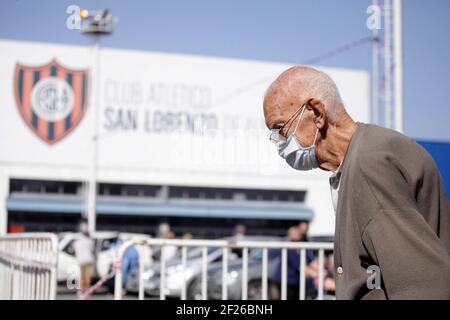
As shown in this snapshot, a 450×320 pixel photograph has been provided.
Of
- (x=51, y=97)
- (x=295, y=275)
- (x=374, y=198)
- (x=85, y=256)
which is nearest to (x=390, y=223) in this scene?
(x=374, y=198)

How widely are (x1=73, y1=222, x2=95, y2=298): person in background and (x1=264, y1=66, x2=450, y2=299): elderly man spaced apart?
1050 cm

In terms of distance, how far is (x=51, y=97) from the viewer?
19000mm

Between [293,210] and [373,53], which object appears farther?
[293,210]

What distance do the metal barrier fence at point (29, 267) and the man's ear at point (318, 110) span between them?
130 inches

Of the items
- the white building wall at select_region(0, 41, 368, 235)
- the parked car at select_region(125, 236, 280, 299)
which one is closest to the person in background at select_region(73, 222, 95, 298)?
the white building wall at select_region(0, 41, 368, 235)

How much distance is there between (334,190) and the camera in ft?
5.75

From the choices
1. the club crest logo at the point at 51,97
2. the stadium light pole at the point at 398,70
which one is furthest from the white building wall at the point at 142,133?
the stadium light pole at the point at 398,70

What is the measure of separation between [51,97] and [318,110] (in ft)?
59.0

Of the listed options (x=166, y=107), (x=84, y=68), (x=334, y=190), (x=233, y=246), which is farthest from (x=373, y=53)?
(x=166, y=107)

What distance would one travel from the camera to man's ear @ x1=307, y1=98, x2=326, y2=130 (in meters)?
1.71

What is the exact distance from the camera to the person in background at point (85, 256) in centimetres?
1226

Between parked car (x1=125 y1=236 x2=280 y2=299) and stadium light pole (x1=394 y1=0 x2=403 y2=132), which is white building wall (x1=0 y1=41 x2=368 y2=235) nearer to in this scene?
parked car (x1=125 y1=236 x2=280 y2=299)

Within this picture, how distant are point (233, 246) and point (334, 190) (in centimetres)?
341
